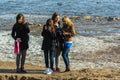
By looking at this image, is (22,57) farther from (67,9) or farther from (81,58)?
(67,9)

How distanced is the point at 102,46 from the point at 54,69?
599 centimetres

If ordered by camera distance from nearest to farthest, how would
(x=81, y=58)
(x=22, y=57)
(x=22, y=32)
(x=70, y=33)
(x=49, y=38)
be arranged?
1. (x=49, y=38)
2. (x=70, y=33)
3. (x=22, y=32)
4. (x=22, y=57)
5. (x=81, y=58)

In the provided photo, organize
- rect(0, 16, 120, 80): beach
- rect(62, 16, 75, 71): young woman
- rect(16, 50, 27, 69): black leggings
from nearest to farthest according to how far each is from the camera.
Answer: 1. rect(0, 16, 120, 80): beach
2. rect(62, 16, 75, 71): young woman
3. rect(16, 50, 27, 69): black leggings

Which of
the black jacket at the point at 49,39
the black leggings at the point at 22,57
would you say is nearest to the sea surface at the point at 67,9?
the black leggings at the point at 22,57

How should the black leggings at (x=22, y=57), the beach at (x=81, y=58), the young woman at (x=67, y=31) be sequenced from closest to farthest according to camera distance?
the beach at (x=81, y=58) → the young woman at (x=67, y=31) → the black leggings at (x=22, y=57)

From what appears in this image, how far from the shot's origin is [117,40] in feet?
67.3

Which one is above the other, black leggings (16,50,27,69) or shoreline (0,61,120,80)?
black leggings (16,50,27,69)

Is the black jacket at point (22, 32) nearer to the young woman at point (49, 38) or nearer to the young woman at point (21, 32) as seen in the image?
the young woman at point (21, 32)

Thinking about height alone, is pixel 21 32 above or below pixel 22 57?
above

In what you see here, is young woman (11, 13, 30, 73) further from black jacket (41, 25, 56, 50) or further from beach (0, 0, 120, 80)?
beach (0, 0, 120, 80)

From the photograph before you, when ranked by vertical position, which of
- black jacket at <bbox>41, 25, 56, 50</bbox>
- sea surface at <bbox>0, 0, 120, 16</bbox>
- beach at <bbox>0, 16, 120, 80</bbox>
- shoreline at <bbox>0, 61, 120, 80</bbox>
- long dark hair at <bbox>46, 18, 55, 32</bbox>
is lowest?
sea surface at <bbox>0, 0, 120, 16</bbox>

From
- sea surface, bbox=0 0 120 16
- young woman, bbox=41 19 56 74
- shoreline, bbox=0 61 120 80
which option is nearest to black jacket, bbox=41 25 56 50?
young woman, bbox=41 19 56 74

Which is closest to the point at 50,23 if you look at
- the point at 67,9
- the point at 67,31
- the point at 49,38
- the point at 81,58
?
the point at 49,38

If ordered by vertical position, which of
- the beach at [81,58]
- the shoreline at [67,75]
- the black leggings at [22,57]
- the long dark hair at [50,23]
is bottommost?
the beach at [81,58]
